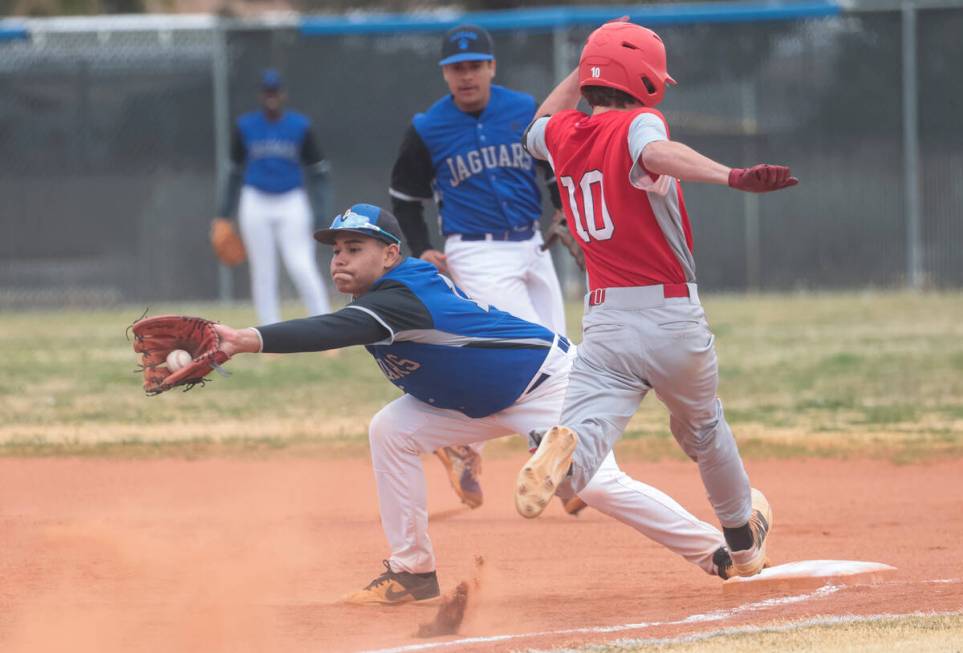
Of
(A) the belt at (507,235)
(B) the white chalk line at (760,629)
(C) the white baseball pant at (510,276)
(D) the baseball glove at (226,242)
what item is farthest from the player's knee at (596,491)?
(D) the baseball glove at (226,242)

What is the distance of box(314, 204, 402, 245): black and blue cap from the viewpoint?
16.4 ft

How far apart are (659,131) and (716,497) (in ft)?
4.37

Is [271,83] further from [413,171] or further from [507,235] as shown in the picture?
[507,235]

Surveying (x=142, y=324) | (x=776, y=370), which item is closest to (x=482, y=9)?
(x=776, y=370)

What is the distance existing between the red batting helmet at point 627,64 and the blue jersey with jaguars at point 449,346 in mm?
873

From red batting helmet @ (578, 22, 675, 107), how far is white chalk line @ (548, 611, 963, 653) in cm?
167

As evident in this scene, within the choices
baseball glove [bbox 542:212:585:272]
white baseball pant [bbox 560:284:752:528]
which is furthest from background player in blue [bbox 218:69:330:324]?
white baseball pant [bbox 560:284:752:528]

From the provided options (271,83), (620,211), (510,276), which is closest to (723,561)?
(620,211)

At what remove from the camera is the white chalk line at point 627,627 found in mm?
4578

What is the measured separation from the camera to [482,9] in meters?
25.3

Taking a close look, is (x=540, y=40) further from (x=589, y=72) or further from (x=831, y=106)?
(x=589, y=72)

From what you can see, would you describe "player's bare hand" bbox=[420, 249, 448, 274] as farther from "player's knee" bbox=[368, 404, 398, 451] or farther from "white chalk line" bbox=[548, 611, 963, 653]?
"white chalk line" bbox=[548, 611, 963, 653]

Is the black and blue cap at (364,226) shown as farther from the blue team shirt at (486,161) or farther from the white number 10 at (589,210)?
the blue team shirt at (486,161)

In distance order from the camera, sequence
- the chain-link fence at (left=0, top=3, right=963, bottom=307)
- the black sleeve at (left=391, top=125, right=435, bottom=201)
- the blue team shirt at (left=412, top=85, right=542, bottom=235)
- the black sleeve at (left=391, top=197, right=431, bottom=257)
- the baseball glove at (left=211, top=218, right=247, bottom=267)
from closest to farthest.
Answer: the blue team shirt at (left=412, top=85, right=542, bottom=235)
the black sleeve at (left=391, top=125, right=435, bottom=201)
the black sleeve at (left=391, top=197, right=431, bottom=257)
the baseball glove at (left=211, top=218, right=247, bottom=267)
the chain-link fence at (left=0, top=3, right=963, bottom=307)
